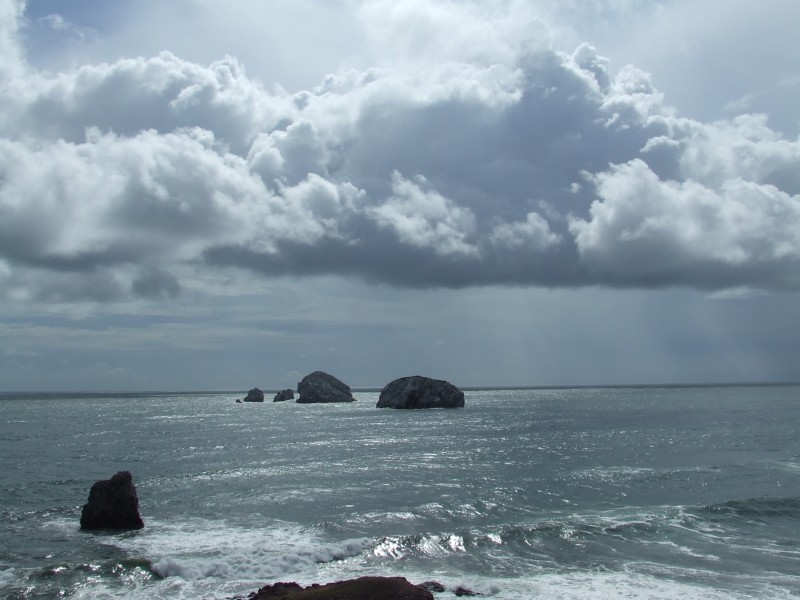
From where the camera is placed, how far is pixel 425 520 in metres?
36.3

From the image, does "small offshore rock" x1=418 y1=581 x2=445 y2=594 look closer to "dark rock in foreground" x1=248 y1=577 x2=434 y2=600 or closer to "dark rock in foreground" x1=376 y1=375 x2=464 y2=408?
"dark rock in foreground" x1=248 y1=577 x2=434 y2=600

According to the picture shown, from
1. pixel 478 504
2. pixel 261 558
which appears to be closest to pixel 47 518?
pixel 261 558

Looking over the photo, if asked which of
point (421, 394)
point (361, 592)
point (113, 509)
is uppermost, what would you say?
point (361, 592)

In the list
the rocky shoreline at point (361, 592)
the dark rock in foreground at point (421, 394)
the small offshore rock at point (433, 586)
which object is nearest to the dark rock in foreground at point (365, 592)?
the rocky shoreline at point (361, 592)

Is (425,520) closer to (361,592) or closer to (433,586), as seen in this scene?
(433,586)

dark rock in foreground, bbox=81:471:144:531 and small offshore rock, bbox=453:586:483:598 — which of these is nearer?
small offshore rock, bbox=453:586:483:598

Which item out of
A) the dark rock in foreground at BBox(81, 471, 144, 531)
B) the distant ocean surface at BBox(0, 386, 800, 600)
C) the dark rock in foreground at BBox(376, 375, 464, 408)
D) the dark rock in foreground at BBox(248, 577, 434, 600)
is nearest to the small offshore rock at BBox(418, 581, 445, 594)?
the distant ocean surface at BBox(0, 386, 800, 600)

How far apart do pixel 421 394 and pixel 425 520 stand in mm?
143601

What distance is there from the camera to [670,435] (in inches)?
3573

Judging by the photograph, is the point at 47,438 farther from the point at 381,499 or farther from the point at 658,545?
the point at 658,545

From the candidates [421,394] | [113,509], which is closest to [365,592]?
[113,509]

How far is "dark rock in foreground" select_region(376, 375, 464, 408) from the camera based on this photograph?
587ft

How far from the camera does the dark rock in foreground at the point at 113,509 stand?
34.6 m

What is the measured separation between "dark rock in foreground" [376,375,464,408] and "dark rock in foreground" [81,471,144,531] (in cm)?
14518
